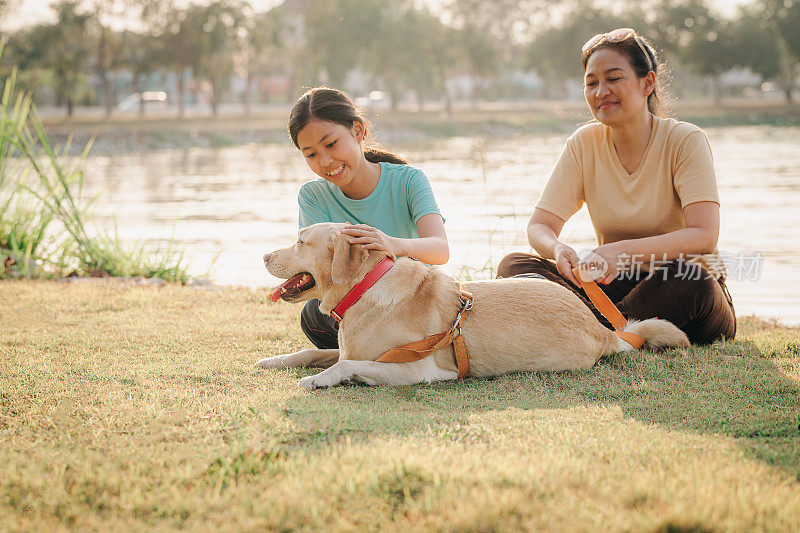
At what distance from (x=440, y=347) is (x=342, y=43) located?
2049 inches

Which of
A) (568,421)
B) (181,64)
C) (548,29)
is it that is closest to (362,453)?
(568,421)

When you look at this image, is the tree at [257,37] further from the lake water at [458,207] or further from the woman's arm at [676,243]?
the woman's arm at [676,243]

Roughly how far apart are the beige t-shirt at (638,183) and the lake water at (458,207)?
2.34 feet

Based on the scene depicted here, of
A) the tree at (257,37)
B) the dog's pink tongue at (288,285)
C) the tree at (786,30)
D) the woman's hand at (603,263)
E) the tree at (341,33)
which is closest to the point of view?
the dog's pink tongue at (288,285)

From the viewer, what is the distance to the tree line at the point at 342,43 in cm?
4622

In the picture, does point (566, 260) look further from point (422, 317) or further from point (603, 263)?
point (422, 317)

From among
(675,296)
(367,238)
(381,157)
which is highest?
(381,157)

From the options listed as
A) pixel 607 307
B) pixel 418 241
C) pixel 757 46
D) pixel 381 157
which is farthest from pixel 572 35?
pixel 418 241

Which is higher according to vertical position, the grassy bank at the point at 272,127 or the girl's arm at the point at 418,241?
the grassy bank at the point at 272,127

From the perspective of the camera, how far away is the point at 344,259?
3967 mm

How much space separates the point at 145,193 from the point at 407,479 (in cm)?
1637

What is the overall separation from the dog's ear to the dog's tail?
180 cm

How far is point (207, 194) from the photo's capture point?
17156 mm

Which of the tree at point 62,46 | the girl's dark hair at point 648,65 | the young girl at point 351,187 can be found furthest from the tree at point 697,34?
the young girl at point 351,187
